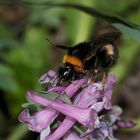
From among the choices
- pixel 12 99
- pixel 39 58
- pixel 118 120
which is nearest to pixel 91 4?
pixel 39 58

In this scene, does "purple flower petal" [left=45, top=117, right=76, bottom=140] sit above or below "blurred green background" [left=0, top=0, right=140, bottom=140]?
above

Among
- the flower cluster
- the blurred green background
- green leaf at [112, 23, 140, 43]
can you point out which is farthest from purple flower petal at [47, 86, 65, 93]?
the blurred green background

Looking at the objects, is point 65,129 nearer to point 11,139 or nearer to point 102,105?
point 102,105

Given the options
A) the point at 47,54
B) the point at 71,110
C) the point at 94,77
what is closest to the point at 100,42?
the point at 94,77

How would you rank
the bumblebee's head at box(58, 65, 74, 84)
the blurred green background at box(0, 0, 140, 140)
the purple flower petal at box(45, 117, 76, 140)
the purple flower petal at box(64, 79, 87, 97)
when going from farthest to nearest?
the blurred green background at box(0, 0, 140, 140) < the bumblebee's head at box(58, 65, 74, 84) < the purple flower petal at box(64, 79, 87, 97) < the purple flower petal at box(45, 117, 76, 140)

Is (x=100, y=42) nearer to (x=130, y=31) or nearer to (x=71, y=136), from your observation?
(x=130, y=31)

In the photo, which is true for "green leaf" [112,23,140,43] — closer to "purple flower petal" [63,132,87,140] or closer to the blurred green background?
"purple flower petal" [63,132,87,140]

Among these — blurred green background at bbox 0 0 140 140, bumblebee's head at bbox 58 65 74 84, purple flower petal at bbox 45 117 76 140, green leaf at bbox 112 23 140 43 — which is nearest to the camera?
purple flower petal at bbox 45 117 76 140
